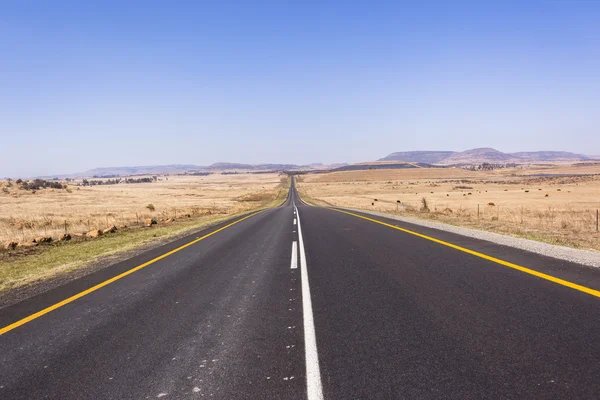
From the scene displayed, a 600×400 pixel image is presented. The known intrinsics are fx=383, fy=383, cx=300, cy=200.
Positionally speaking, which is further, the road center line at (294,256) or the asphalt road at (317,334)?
the road center line at (294,256)

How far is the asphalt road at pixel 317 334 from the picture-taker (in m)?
3.58

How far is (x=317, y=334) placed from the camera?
4754 millimetres

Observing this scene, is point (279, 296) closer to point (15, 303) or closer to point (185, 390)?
point (185, 390)

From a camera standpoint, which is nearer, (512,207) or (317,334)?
(317,334)

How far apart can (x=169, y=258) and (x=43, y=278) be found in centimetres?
297

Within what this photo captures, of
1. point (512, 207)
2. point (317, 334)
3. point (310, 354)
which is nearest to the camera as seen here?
point (310, 354)

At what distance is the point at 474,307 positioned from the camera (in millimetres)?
5500

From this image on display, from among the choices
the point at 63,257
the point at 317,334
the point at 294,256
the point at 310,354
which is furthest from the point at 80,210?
the point at 310,354

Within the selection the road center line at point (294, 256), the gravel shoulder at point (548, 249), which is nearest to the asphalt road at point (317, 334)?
the road center line at point (294, 256)

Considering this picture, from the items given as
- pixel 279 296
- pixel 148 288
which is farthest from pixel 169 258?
pixel 279 296

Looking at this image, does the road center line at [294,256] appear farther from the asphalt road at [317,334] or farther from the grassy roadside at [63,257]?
the grassy roadside at [63,257]

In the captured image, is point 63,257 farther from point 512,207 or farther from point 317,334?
point 512,207

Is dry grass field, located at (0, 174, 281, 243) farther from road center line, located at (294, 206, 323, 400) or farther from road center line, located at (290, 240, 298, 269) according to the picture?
road center line, located at (294, 206, 323, 400)

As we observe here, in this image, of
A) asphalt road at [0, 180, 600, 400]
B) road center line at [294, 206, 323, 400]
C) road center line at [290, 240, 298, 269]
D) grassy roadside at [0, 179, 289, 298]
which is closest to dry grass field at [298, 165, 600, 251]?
asphalt road at [0, 180, 600, 400]
